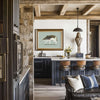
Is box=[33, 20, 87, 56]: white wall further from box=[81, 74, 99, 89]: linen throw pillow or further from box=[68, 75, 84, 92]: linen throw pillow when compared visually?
box=[68, 75, 84, 92]: linen throw pillow

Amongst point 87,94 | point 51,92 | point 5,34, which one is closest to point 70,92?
point 87,94

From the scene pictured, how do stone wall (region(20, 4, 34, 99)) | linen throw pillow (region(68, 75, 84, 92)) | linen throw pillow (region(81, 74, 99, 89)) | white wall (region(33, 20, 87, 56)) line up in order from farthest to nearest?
white wall (region(33, 20, 87, 56)) < stone wall (region(20, 4, 34, 99)) < linen throw pillow (region(81, 74, 99, 89)) < linen throw pillow (region(68, 75, 84, 92))

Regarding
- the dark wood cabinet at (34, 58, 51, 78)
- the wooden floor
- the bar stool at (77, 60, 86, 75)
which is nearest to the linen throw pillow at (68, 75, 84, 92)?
the wooden floor

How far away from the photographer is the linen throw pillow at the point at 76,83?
3839 mm

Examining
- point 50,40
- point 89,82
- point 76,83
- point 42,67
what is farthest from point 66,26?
point 76,83

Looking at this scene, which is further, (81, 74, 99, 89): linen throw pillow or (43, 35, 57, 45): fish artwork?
(43, 35, 57, 45): fish artwork

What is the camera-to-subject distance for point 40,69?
7.52 m

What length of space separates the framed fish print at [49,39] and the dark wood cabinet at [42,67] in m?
0.83

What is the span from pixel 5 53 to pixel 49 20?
234 inches

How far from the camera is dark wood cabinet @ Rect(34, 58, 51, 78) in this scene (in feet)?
24.6

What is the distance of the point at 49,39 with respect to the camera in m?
8.09

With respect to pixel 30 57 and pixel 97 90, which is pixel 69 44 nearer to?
pixel 30 57

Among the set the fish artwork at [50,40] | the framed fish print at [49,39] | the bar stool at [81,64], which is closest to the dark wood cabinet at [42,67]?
the framed fish print at [49,39]

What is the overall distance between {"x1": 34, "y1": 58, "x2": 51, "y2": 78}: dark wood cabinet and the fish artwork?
1009 millimetres
